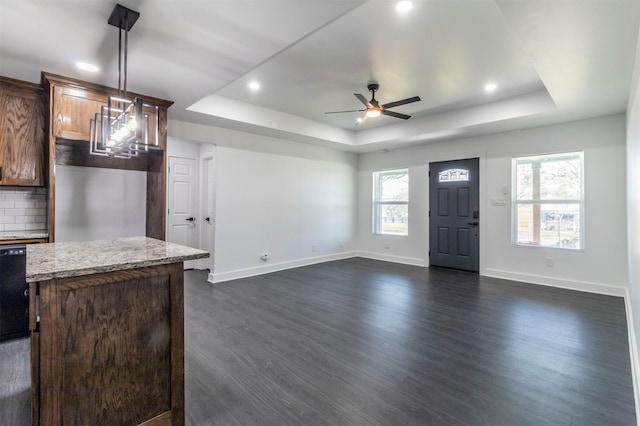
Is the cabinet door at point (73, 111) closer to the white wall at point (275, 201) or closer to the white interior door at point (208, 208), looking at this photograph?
the white wall at point (275, 201)

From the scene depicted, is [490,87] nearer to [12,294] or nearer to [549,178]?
[549,178]

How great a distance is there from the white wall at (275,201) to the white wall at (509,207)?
1.48 metres

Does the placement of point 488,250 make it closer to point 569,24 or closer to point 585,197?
point 585,197

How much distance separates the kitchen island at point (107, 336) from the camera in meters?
1.38

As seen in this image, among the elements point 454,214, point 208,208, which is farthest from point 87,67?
point 454,214

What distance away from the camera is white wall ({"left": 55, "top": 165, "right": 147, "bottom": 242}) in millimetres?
3734

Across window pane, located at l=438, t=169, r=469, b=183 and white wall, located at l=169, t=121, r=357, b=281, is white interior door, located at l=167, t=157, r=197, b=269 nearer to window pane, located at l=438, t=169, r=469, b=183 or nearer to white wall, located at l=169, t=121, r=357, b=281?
white wall, located at l=169, t=121, r=357, b=281

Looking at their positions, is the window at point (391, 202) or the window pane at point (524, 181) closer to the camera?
the window pane at point (524, 181)

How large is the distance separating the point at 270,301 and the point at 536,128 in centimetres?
497

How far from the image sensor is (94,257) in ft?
5.51

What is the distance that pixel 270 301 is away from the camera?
3.95 meters

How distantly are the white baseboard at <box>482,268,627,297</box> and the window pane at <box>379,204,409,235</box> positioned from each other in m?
1.90

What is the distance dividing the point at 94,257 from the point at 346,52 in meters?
2.87

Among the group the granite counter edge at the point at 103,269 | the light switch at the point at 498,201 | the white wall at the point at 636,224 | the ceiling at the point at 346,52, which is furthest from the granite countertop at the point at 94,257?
the light switch at the point at 498,201
